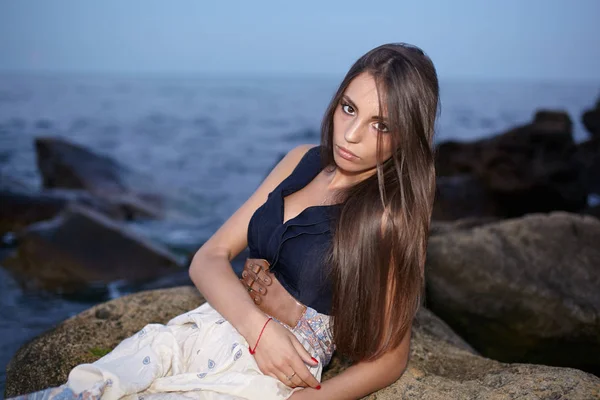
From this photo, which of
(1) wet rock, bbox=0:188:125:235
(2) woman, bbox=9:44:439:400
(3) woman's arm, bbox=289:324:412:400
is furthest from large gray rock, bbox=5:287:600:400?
(1) wet rock, bbox=0:188:125:235

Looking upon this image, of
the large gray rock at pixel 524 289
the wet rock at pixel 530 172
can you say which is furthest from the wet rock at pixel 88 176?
the large gray rock at pixel 524 289

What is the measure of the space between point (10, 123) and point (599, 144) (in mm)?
19762

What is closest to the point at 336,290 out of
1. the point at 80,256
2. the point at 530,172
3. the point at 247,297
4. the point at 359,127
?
the point at 247,297

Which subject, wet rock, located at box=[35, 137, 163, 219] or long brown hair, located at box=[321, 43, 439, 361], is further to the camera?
wet rock, located at box=[35, 137, 163, 219]

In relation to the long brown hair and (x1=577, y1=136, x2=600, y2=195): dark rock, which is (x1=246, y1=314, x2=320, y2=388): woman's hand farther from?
(x1=577, y1=136, x2=600, y2=195): dark rock

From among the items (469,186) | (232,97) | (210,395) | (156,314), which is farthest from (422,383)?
(232,97)

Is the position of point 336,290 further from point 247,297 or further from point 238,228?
point 238,228

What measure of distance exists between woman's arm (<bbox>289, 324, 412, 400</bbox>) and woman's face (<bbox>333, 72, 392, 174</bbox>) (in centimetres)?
72

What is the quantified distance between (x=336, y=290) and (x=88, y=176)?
9.80 metres

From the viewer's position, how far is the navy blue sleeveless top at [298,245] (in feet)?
8.48

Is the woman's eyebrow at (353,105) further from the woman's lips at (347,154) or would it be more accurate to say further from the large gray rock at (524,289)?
the large gray rock at (524,289)

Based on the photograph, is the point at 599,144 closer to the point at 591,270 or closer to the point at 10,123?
the point at 591,270

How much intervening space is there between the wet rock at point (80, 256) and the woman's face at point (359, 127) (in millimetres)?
4860

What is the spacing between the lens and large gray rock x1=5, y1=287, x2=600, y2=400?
272 cm
